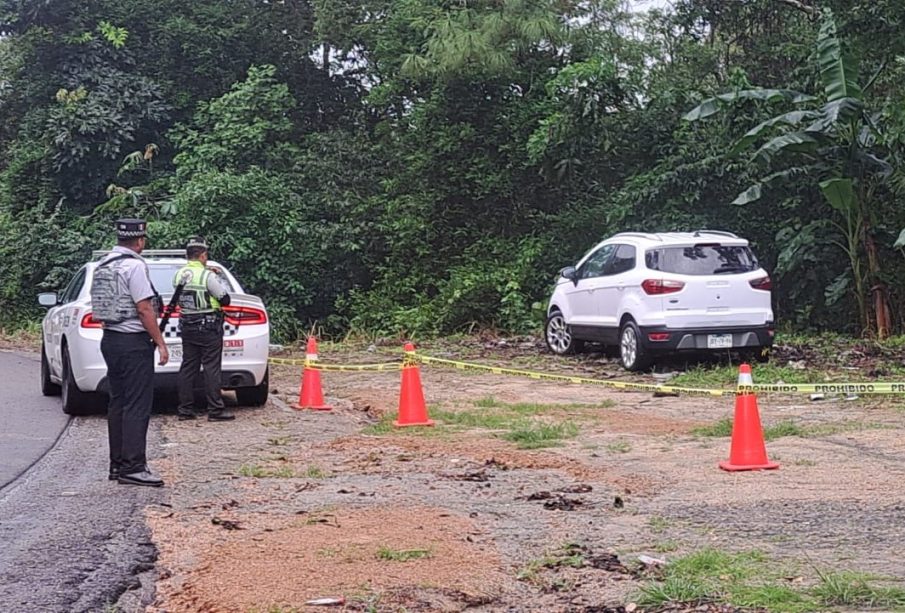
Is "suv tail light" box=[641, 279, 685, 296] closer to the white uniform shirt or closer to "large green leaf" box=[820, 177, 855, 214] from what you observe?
"large green leaf" box=[820, 177, 855, 214]

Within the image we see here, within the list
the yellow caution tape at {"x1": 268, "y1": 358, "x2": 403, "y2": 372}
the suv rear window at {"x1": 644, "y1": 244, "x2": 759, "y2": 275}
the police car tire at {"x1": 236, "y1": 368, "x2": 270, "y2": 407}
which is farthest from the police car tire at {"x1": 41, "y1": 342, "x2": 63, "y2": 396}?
the suv rear window at {"x1": 644, "y1": 244, "x2": 759, "y2": 275}

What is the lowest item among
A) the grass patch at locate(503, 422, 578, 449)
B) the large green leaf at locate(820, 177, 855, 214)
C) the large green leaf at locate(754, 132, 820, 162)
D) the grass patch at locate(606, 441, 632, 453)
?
the grass patch at locate(606, 441, 632, 453)

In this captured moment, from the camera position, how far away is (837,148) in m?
17.2

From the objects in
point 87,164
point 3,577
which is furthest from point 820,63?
point 87,164

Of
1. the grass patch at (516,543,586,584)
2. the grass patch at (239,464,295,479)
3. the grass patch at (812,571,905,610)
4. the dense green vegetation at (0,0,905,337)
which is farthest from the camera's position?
the dense green vegetation at (0,0,905,337)

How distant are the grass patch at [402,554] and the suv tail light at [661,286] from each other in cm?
909

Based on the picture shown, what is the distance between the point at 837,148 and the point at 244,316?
32.5 feet

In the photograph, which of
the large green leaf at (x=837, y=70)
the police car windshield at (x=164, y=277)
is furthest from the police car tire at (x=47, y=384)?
the large green leaf at (x=837, y=70)

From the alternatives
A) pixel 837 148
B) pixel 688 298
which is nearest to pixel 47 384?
pixel 688 298

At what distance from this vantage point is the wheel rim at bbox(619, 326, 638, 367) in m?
14.6

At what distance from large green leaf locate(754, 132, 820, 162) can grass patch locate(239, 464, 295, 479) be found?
1060 centimetres

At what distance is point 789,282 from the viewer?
19.8 metres

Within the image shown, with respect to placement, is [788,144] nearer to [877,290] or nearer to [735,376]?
[877,290]

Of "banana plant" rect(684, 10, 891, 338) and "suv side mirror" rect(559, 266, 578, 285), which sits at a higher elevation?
"banana plant" rect(684, 10, 891, 338)
